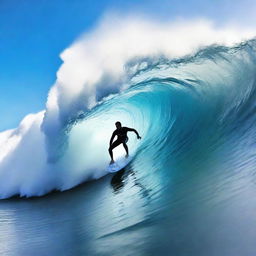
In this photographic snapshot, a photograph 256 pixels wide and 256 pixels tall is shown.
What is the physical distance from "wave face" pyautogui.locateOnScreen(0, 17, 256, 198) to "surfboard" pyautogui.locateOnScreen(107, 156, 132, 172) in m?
0.28

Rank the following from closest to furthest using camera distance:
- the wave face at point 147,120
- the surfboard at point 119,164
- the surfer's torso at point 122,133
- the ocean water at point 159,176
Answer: the ocean water at point 159,176 < the wave face at point 147,120 < the surfer's torso at point 122,133 < the surfboard at point 119,164

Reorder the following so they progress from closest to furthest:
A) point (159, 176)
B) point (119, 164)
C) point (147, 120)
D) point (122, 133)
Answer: point (159, 176) < point (122, 133) < point (119, 164) < point (147, 120)

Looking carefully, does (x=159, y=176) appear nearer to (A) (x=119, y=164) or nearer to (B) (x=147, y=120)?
(A) (x=119, y=164)

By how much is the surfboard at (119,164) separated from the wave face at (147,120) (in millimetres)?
283

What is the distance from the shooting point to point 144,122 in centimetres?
1235

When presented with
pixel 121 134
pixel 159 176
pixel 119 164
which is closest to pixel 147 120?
pixel 119 164

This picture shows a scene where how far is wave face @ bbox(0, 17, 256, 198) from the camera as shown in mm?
8086

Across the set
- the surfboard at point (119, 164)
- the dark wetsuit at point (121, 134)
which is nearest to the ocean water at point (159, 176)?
the surfboard at point (119, 164)

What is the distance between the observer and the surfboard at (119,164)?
27.6ft

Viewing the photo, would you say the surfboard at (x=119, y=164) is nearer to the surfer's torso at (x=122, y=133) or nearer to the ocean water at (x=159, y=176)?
the ocean water at (x=159, y=176)

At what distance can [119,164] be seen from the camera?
874 cm

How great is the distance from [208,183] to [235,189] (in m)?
0.65

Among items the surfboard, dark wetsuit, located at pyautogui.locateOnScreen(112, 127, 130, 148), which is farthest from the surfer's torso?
the surfboard

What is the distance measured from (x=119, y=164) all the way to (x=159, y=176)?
9.14 feet
